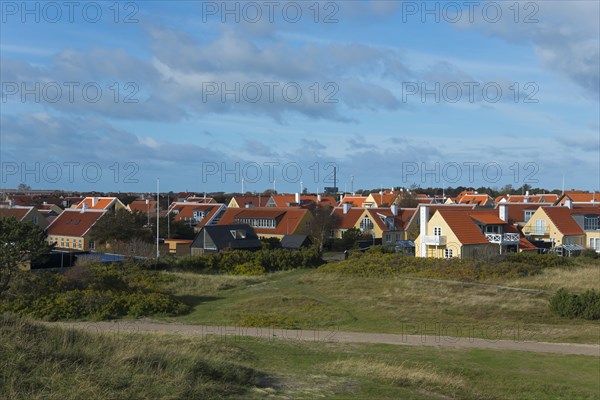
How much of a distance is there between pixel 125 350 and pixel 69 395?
234 cm

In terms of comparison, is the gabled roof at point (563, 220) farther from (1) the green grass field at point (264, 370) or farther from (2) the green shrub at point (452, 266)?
(1) the green grass field at point (264, 370)

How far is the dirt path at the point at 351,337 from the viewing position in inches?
768

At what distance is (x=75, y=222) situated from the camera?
56344 millimetres

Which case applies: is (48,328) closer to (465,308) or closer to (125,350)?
(125,350)

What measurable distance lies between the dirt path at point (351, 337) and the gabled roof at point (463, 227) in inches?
1045

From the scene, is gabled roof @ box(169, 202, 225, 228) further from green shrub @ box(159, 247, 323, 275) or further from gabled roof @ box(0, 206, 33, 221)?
green shrub @ box(159, 247, 323, 275)

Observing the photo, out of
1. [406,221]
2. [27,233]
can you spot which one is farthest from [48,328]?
[406,221]

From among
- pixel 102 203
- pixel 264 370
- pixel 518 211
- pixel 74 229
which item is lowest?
pixel 264 370

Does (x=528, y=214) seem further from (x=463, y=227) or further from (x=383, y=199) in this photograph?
(x=383, y=199)

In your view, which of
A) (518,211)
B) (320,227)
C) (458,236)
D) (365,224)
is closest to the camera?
(458,236)

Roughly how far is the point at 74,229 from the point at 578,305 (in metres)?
42.4

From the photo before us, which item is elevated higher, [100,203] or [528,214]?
[100,203]

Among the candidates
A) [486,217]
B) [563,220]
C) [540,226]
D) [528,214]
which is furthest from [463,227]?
[528,214]

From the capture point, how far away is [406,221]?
63.8m
